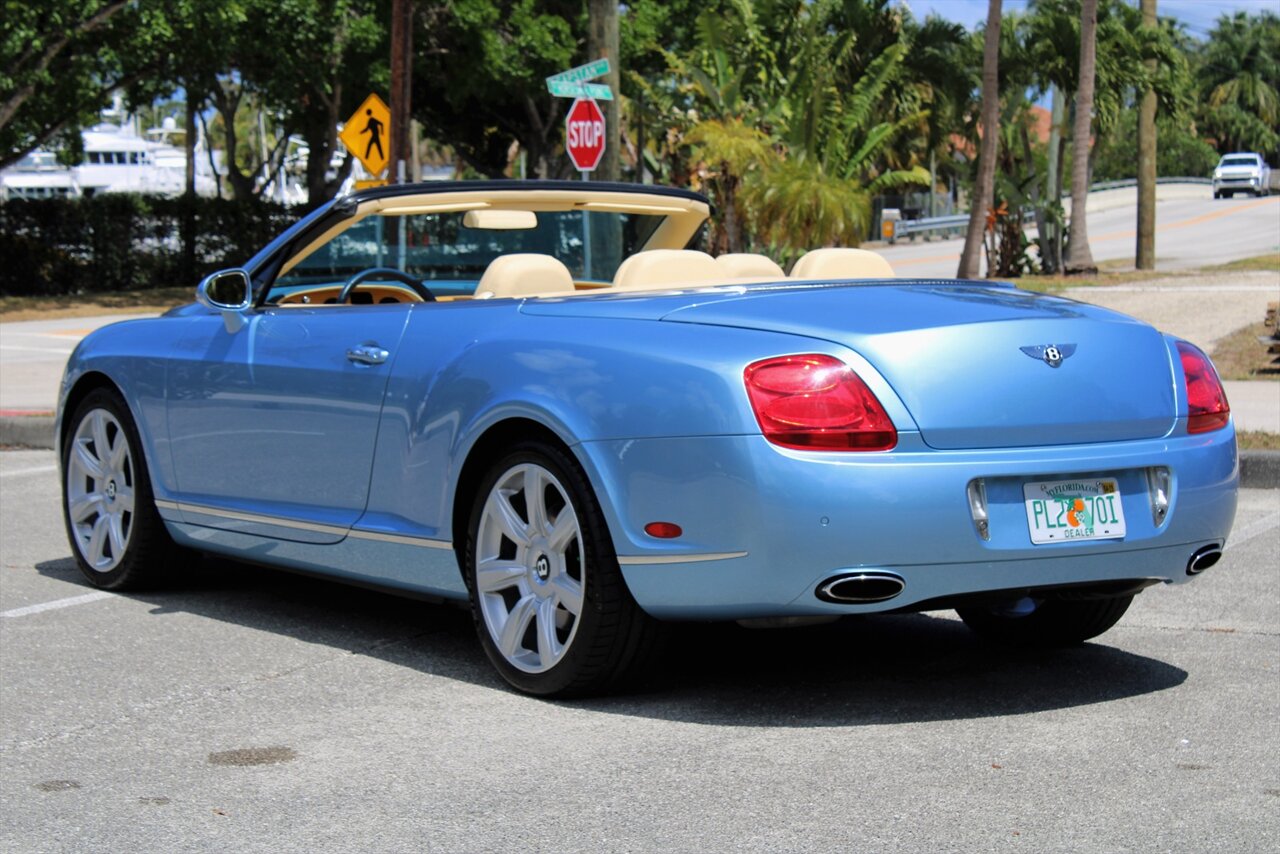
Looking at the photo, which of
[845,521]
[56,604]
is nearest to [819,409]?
[845,521]

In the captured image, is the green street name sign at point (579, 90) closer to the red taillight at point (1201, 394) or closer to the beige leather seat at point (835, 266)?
the beige leather seat at point (835, 266)

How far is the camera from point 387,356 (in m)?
5.63

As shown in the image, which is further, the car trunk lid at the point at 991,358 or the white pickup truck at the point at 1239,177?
the white pickup truck at the point at 1239,177

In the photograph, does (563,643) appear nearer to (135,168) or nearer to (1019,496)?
Result: (1019,496)

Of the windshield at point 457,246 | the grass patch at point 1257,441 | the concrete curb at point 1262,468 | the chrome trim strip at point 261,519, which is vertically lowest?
the concrete curb at point 1262,468

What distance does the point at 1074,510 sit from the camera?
4.76 m

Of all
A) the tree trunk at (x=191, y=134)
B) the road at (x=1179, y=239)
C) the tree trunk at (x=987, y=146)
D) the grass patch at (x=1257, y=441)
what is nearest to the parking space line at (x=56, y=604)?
the grass patch at (x=1257, y=441)

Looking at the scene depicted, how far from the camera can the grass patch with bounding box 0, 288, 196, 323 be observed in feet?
95.0

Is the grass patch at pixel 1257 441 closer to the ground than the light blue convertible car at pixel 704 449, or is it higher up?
closer to the ground

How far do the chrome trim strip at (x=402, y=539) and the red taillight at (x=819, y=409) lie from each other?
128cm

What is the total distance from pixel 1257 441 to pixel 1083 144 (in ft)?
67.8

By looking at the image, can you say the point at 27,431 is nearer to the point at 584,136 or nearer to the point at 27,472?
the point at 27,472

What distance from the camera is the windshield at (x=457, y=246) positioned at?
261 inches

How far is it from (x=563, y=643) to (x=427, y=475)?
28.6 inches
